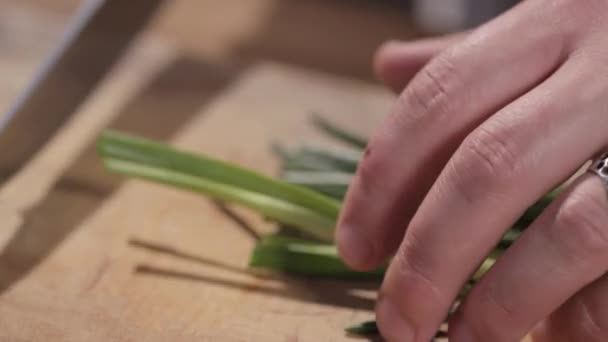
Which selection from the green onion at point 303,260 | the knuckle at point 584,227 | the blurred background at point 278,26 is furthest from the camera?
the blurred background at point 278,26

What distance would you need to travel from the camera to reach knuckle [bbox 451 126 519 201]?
92cm

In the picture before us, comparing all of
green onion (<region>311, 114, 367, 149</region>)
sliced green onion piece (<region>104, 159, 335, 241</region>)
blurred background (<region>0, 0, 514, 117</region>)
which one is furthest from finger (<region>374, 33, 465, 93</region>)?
blurred background (<region>0, 0, 514, 117</region>)

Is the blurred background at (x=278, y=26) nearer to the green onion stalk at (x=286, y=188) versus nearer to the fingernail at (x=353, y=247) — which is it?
the green onion stalk at (x=286, y=188)

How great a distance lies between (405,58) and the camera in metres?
1.28

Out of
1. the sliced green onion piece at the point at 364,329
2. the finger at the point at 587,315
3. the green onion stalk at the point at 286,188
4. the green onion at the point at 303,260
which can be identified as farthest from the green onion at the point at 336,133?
the finger at the point at 587,315

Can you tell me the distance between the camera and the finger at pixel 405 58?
1.27 m

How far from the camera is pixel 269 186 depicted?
1.27 metres

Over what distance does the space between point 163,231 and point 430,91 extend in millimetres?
509

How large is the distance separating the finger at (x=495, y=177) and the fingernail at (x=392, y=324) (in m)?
0.03

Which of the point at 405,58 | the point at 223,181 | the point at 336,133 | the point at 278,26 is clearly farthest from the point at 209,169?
the point at 278,26

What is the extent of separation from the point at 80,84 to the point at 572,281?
3.20ft

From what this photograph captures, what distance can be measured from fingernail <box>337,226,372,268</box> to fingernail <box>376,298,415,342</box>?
89 millimetres

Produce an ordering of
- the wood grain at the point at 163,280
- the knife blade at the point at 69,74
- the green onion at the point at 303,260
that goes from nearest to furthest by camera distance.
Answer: the wood grain at the point at 163,280 → the green onion at the point at 303,260 → the knife blade at the point at 69,74

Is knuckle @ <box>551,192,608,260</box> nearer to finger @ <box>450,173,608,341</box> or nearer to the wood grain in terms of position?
finger @ <box>450,173,608,341</box>
